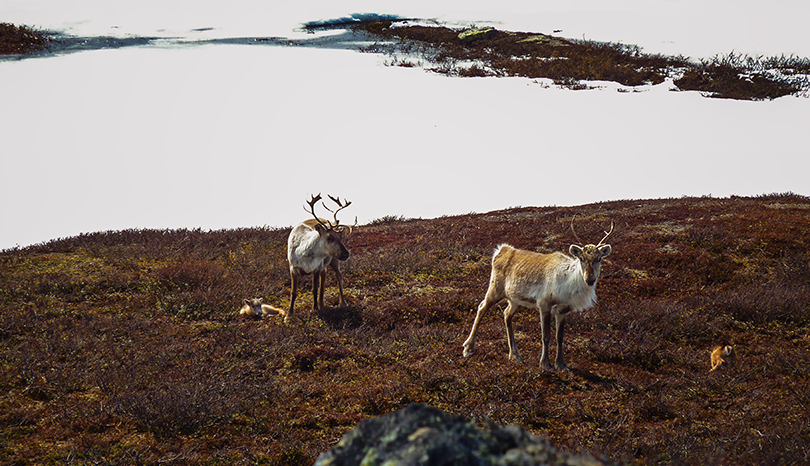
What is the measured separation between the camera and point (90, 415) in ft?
19.7

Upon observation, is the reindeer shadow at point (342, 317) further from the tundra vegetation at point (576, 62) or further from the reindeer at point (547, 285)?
the tundra vegetation at point (576, 62)

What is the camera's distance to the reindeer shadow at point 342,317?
9.88m

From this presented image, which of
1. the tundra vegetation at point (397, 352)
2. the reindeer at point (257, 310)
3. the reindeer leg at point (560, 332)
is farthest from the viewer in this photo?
the reindeer at point (257, 310)

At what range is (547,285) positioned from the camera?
7.95 metres

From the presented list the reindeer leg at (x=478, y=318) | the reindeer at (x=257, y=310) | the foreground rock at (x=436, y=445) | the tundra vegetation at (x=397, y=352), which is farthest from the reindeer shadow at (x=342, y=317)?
the foreground rock at (x=436, y=445)

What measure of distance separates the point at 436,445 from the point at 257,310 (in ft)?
32.1

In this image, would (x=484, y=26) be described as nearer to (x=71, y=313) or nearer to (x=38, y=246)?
(x=38, y=246)

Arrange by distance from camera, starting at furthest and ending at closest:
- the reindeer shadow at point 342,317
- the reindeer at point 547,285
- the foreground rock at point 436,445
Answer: the reindeer shadow at point 342,317, the reindeer at point 547,285, the foreground rock at point 436,445

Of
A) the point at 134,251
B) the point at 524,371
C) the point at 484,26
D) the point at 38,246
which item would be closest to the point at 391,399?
the point at 524,371

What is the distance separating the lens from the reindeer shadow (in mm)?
9875

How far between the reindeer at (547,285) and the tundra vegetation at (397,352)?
553mm

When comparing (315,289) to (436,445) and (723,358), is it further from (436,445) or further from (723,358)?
(436,445)

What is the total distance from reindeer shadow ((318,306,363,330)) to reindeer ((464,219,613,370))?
2553 millimetres

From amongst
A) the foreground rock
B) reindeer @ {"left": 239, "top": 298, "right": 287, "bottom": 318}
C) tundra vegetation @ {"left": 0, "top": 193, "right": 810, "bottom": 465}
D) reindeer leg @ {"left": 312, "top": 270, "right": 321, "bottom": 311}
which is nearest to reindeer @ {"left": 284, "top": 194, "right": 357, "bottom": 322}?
reindeer leg @ {"left": 312, "top": 270, "right": 321, "bottom": 311}
